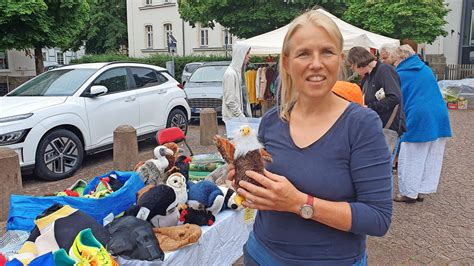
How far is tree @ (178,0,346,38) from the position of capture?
65.3 feet

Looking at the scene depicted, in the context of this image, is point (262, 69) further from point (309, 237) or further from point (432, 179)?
point (309, 237)

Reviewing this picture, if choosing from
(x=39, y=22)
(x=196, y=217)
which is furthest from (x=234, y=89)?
(x=39, y=22)

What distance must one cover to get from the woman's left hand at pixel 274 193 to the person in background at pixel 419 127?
425 centimetres

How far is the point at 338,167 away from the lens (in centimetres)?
138

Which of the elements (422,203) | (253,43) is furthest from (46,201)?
(253,43)

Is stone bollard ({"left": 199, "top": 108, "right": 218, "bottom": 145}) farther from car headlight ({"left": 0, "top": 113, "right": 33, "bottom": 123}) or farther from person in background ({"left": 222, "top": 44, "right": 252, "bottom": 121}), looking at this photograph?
car headlight ({"left": 0, "top": 113, "right": 33, "bottom": 123})

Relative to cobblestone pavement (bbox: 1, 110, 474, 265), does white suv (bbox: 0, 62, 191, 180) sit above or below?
above

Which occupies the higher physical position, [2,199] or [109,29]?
[109,29]

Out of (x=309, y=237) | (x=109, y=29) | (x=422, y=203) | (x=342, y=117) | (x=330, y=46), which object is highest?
(x=109, y=29)

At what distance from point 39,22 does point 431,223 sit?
50.8 feet

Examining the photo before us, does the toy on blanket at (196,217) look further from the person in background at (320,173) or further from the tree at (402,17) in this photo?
the tree at (402,17)

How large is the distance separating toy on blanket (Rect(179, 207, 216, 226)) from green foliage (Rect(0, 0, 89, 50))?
567 inches

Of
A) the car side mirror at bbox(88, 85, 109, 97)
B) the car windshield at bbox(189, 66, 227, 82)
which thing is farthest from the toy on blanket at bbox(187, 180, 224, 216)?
the car windshield at bbox(189, 66, 227, 82)

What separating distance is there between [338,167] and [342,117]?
184 mm
